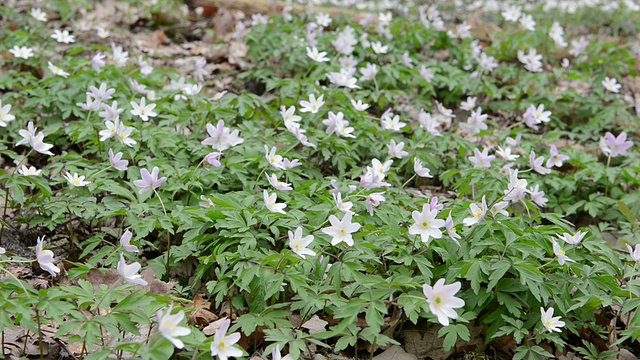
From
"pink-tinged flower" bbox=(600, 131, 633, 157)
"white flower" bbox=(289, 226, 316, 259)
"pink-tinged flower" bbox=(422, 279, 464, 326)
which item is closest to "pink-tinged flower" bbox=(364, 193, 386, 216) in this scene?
"white flower" bbox=(289, 226, 316, 259)

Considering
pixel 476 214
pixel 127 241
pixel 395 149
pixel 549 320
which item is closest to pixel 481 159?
pixel 395 149

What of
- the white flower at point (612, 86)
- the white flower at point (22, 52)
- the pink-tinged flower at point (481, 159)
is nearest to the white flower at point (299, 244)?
the pink-tinged flower at point (481, 159)

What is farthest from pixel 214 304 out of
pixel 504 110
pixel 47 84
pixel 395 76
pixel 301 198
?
pixel 504 110

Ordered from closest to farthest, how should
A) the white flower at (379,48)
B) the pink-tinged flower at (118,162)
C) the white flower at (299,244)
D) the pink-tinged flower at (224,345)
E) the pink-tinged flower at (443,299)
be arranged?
the pink-tinged flower at (224,345) < the pink-tinged flower at (443,299) < the white flower at (299,244) < the pink-tinged flower at (118,162) < the white flower at (379,48)

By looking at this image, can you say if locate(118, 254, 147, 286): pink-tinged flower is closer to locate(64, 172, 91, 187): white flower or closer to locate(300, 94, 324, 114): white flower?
locate(64, 172, 91, 187): white flower

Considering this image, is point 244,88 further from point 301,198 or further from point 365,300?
point 365,300

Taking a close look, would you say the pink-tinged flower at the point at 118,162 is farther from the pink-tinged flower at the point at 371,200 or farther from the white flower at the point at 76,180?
the pink-tinged flower at the point at 371,200

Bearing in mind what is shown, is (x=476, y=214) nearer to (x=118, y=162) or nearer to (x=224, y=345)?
(x=224, y=345)
